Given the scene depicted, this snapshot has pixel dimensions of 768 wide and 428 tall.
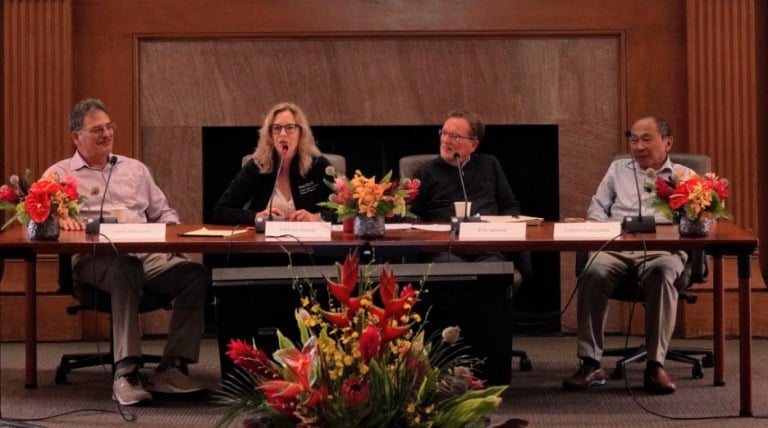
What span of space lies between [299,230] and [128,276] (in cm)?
70

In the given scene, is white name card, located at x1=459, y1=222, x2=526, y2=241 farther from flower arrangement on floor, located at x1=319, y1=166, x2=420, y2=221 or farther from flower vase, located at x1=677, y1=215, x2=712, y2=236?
flower vase, located at x1=677, y1=215, x2=712, y2=236

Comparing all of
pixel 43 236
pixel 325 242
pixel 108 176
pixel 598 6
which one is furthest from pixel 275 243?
pixel 598 6

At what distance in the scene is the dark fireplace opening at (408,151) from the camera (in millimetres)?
5828

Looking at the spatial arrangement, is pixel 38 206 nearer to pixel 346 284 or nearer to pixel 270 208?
pixel 270 208

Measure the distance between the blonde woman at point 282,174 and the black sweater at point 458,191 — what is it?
0.46 meters

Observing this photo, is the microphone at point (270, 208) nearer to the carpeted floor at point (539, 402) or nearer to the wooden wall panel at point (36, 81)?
the carpeted floor at point (539, 402)

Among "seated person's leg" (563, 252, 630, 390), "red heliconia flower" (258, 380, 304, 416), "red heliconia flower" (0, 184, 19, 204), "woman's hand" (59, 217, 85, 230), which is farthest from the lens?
"seated person's leg" (563, 252, 630, 390)

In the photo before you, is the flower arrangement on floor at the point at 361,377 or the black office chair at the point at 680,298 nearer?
the flower arrangement on floor at the point at 361,377

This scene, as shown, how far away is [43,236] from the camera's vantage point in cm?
390

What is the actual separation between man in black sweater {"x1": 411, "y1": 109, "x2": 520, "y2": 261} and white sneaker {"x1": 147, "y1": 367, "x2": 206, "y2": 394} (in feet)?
4.21

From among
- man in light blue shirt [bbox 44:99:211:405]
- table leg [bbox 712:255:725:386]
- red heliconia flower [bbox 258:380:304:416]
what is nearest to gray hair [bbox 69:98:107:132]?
man in light blue shirt [bbox 44:99:211:405]

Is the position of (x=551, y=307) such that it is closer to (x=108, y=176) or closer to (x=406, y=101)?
(x=406, y=101)

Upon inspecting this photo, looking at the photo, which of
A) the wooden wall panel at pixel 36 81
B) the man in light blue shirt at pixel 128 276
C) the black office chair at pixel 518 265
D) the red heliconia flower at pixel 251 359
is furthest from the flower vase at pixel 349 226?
the red heliconia flower at pixel 251 359

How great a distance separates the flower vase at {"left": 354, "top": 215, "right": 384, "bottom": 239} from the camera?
3.88 meters
